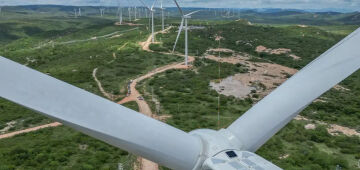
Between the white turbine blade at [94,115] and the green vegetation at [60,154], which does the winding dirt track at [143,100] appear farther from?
the white turbine blade at [94,115]

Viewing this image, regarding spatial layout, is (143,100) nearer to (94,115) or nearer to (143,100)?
(143,100)

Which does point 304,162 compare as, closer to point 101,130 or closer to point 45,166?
point 45,166

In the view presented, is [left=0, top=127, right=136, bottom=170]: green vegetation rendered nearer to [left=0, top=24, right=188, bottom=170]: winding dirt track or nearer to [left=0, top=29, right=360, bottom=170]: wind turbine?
[left=0, top=24, right=188, bottom=170]: winding dirt track

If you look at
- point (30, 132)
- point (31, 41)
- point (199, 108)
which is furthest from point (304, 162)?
point (31, 41)

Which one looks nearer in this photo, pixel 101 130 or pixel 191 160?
pixel 101 130

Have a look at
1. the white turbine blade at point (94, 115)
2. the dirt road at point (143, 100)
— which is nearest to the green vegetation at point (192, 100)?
the dirt road at point (143, 100)

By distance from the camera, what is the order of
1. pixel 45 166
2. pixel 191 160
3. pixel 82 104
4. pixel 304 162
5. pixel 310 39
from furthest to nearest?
pixel 310 39 < pixel 304 162 < pixel 45 166 < pixel 191 160 < pixel 82 104
